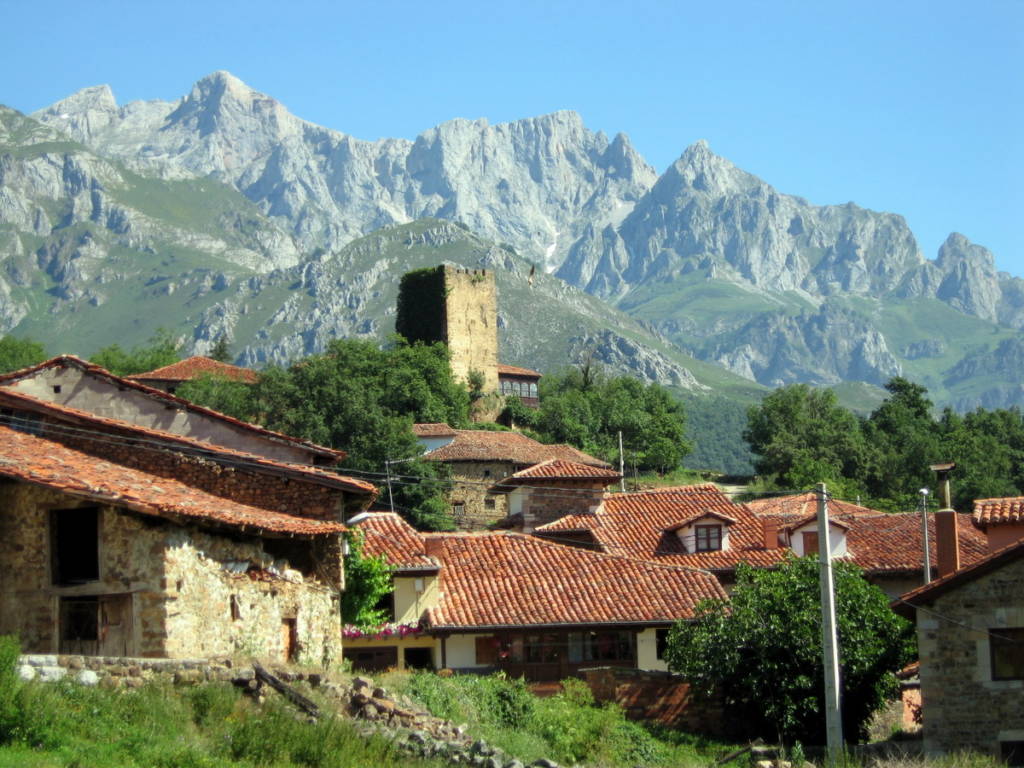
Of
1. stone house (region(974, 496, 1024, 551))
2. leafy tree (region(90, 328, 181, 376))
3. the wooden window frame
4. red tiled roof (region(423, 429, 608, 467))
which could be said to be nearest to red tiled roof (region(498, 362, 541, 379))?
leafy tree (region(90, 328, 181, 376))

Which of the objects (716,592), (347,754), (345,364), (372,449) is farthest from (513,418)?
(347,754)

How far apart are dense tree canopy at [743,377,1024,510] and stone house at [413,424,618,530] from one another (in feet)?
62.1

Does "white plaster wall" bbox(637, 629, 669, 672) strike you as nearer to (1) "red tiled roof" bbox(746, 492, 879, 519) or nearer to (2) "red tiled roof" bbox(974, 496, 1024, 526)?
(2) "red tiled roof" bbox(974, 496, 1024, 526)

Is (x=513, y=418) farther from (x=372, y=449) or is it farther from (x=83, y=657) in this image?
(x=83, y=657)

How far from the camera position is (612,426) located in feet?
388

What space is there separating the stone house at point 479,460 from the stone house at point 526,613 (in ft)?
129

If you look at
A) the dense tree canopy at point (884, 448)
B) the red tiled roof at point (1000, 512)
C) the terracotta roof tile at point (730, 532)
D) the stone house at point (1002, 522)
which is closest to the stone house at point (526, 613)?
the red tiled roof at point (1000, 512)

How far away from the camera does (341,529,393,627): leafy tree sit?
109 ft

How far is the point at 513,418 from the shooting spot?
11769 cm

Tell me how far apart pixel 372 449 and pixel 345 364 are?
14.3 meters

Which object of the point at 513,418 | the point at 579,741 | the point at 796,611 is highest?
the point at 513,418

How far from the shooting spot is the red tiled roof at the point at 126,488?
2194 cm

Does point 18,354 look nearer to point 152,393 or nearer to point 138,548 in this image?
point 152,393

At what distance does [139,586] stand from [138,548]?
54 centimetres
